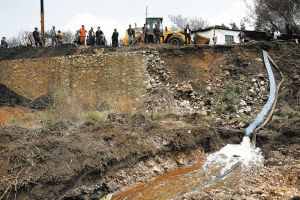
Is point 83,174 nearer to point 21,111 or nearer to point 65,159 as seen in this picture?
point 65,159

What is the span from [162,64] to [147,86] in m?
1.55

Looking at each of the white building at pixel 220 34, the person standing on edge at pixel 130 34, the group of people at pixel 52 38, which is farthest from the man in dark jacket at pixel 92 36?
the white building at pixel 220 34

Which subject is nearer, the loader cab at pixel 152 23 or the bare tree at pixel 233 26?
the loader cab at pixel 152 23

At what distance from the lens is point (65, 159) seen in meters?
5.95

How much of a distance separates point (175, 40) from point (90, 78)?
5.85 metres

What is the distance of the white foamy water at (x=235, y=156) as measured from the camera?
24.7ft

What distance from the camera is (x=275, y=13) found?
25.5 metres

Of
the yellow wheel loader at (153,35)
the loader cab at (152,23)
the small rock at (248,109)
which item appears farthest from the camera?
the loader cab at (152,23)

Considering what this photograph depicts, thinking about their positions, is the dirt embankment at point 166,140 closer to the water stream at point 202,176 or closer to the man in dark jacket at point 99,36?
the water stream at point 202,176

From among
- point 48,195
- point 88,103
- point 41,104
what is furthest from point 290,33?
point 48,195

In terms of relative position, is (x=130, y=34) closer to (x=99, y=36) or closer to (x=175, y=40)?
(x=99, y=36)

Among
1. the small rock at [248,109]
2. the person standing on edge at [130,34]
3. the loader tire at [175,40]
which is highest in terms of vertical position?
the person standing on edge at [130,34]

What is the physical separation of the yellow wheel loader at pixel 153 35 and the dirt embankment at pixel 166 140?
8.54ft

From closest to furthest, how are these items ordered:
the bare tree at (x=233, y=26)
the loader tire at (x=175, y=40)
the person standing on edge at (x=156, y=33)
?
the person standing on edge at (x=156, y=33) → the loader tire at (x=175, y=40) → the bare tree at (x=233, y=26)
